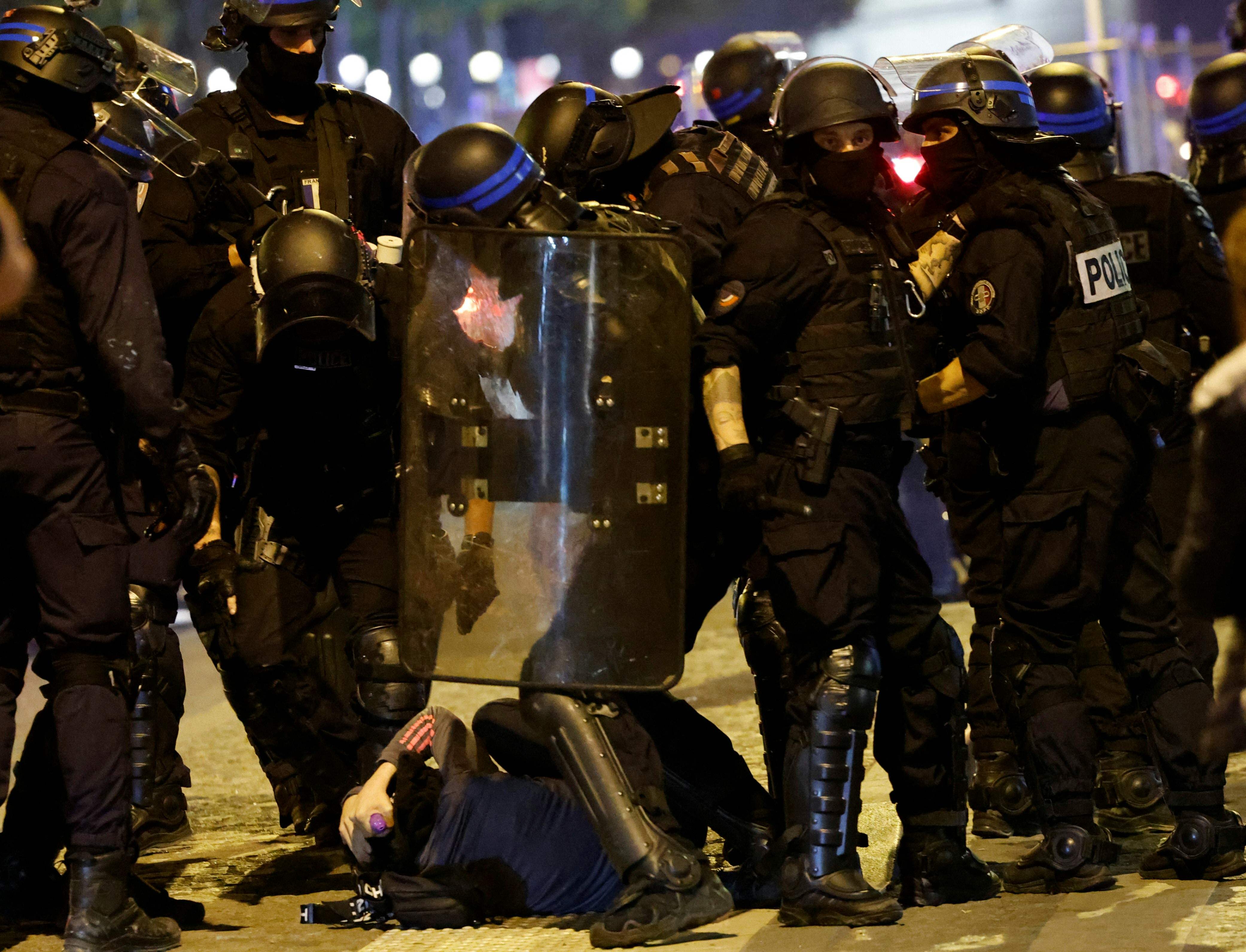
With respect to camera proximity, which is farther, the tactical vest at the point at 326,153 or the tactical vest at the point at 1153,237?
the tactical vest at the point at 1153,237

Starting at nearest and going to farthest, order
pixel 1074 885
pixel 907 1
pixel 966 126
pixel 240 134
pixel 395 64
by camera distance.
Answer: pixel 1074 885
pixel 966 126
pixel 240 134
pixel 907 1
pixel 395 64

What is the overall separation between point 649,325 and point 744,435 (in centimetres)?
38

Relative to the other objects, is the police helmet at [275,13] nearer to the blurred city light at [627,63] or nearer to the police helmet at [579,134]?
the police helmet at [579,134]

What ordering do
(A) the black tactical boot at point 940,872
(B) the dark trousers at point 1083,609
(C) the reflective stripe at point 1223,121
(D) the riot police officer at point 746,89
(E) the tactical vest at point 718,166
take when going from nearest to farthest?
(A) the black tactical boot at point 940,872
(B) the dark trousers at point 1083,609
(E) the tactical vest at point 718,166
(C) the reflective stripe at point 1223,121
(D) the riot police officer at point 746,89

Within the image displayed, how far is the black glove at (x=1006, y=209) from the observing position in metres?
4.89

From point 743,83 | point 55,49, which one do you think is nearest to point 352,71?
point 743,83

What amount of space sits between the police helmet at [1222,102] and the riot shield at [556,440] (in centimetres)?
278

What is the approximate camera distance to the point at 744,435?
14.9 ft

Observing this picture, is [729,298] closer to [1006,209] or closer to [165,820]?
[1006,209]

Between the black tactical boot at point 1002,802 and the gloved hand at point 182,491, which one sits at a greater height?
the gloved hand at point 182,491

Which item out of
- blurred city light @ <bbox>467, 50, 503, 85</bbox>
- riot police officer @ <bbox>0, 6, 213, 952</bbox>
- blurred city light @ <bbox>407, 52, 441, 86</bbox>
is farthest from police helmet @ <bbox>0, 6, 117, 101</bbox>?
blurred city light @ <bbox>467, 50, 503, 85</bbox>

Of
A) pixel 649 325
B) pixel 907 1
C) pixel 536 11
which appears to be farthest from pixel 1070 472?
pixel 536 11

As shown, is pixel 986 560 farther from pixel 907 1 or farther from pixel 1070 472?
pixel 907 1

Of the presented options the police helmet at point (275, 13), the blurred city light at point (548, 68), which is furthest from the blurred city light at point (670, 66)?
the police helmet at point (275, 13)
